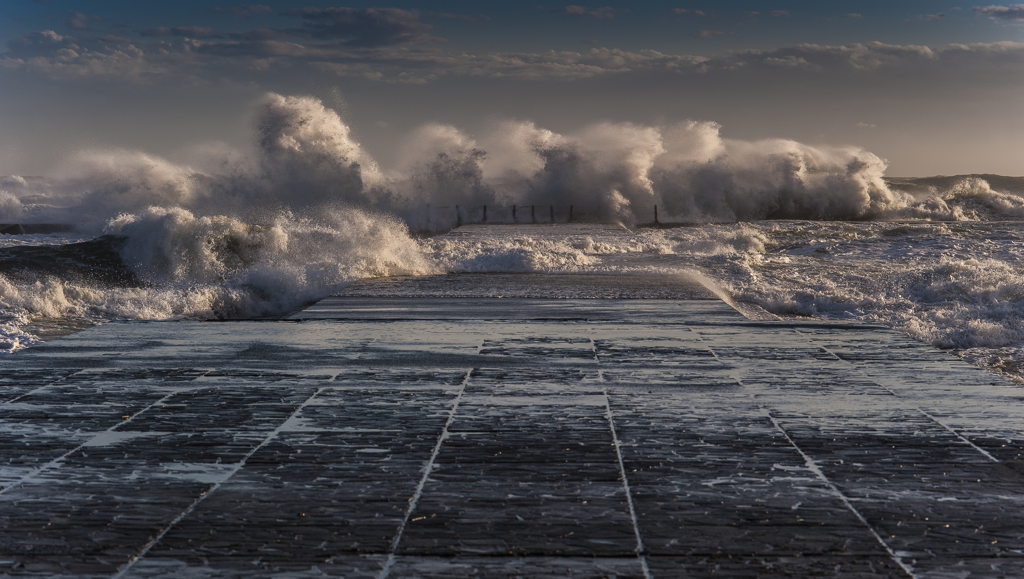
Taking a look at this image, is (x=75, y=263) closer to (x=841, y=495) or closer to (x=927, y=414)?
(x=927, y=414)

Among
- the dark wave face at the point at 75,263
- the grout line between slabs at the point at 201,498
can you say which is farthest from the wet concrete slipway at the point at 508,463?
the dark wave face at the point at 75,263

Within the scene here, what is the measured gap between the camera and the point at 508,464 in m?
2.28

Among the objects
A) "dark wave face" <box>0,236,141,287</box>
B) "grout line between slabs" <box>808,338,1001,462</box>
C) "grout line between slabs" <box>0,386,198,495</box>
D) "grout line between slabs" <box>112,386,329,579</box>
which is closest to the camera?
"grout line between slabs" <box>112,386,329,579</box>

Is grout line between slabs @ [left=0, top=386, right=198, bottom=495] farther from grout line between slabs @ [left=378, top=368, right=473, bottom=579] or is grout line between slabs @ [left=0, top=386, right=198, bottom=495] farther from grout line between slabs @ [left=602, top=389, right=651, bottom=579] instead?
grout line between slabs @ [left=602, top=389, right=651, bottom=579]

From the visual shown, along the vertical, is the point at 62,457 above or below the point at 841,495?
above

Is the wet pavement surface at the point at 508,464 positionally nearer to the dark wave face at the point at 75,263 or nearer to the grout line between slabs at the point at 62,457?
the grout line between slabs at the point at 62,457

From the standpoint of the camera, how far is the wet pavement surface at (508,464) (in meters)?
1.70

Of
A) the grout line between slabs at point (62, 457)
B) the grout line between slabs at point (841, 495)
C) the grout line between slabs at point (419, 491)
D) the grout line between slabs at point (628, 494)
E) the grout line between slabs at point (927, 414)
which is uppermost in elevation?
the grout line between slabs at point (62, 457)

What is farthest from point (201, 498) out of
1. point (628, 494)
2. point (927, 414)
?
point (927, 414)

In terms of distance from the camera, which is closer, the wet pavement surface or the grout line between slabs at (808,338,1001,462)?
the wet pavement surface

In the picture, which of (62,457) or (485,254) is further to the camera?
(485,254)

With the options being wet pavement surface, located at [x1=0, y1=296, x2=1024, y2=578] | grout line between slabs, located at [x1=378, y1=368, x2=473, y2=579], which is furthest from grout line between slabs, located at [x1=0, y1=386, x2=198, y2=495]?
grout line between slabs, located at [x1=378, y1=368, x2=473, y2=579]

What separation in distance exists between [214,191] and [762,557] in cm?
3929

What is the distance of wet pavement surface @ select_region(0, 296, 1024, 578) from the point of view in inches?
66.7
